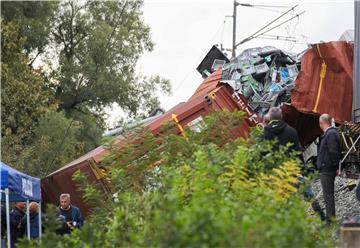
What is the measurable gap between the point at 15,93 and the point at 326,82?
14.4 meters

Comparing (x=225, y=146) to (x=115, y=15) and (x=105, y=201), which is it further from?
(x=115, y=15)

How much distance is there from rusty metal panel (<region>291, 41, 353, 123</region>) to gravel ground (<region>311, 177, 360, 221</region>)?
4.72 ft

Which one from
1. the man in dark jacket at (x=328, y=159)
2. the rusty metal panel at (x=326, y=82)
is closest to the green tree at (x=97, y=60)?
the rusty metal panel at (x=326, y=82)

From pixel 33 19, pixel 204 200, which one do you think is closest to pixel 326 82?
pixel 204 200

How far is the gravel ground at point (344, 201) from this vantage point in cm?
1244

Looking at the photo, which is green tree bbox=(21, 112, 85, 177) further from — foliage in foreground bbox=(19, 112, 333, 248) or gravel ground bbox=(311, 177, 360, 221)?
foliage in foreground bbox=(19, 112, 333, 248)

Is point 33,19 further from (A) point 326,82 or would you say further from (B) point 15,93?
(A) point 326,82

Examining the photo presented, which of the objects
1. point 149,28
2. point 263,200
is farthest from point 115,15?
point 263,200

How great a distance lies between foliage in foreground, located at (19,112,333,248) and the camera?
433cm

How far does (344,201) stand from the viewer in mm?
13391

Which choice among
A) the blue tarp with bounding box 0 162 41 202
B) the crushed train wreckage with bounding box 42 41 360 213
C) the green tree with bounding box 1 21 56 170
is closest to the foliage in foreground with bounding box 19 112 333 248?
the blue tarp with bounding box 0 162 41 202

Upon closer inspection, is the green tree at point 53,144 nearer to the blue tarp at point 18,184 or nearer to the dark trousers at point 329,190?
the blue tarp at point 18,184

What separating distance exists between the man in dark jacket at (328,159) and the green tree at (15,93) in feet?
52.3

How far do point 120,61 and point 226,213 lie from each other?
33.3m
